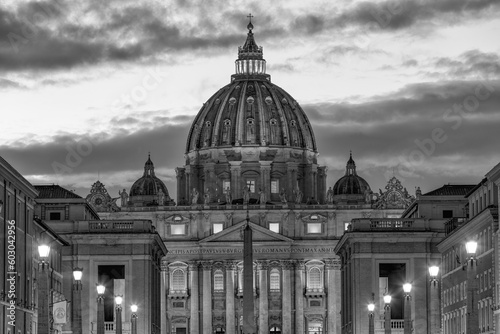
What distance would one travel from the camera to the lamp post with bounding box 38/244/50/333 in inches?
2744

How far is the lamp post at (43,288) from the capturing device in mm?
69688

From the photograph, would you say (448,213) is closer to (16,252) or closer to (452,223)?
(452,223)

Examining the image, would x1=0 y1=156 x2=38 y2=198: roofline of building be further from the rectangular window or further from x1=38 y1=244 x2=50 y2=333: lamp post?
the rectangular window

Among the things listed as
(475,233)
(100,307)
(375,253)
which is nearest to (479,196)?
(475,233)

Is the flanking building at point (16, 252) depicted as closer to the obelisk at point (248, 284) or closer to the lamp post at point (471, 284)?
the obelisk at point (248, 284)

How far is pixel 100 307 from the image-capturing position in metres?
97.4

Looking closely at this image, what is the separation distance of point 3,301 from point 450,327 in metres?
47.1

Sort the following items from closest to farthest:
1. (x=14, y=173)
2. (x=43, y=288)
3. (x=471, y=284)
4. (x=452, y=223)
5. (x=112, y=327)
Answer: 1. (x=471, y=284)
2. (x=43, y=288)
3. (x=14, y=173)
4. (x=452, y=223)
5. (x=112, y=327)

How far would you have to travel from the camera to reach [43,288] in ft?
238

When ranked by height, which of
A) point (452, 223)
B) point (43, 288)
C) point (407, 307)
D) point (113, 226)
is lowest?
point (43, 288)

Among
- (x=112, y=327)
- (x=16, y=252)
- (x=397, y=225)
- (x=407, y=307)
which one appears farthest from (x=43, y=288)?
(x=397, y=225)

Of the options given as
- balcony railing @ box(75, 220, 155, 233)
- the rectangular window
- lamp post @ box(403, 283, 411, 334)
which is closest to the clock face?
lamp post @ box(403, 283, 411, 334)

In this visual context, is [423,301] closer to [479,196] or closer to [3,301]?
[479,196]

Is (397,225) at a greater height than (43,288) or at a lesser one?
greater
